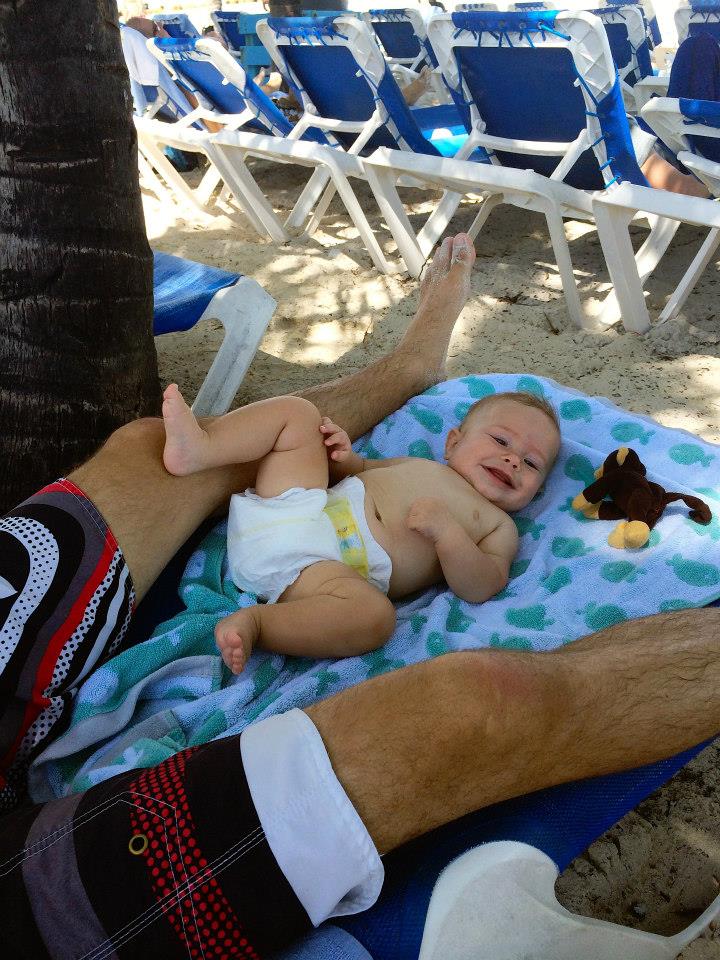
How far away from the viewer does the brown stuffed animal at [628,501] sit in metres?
2.09

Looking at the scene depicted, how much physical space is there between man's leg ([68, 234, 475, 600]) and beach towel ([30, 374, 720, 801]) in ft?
0.46

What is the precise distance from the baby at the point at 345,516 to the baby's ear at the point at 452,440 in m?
0.04

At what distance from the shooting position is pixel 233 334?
3.27 metres

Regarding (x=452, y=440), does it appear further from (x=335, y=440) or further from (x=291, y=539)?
(x=291, y=539)

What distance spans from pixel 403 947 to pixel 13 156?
6.82 ft

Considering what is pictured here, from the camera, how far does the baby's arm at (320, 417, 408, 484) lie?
2.21 metres

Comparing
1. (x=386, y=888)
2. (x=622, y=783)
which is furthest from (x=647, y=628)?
(x=386, y=888)

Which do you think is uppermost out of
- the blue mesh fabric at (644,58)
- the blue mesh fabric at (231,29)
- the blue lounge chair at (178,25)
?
the blue lounge chair at (178,25)

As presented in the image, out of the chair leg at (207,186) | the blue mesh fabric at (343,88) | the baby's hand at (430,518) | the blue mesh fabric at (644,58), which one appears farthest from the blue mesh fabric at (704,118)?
the chair leg at (207,186)

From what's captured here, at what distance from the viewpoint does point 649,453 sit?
2449 millimetres

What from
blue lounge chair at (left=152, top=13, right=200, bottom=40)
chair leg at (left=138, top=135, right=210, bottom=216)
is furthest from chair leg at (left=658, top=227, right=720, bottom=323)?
blue lounge chair at (left=152, top=13, right=200, bottom=40)

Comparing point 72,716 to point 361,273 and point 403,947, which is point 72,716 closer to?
point 403,947

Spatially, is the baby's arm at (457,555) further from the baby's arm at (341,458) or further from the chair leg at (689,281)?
the chair leg at (689,281)

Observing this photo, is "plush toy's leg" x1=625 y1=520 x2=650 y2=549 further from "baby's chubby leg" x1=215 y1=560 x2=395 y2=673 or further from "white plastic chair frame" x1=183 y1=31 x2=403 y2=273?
→ "white plastic chair frame" x1=183 y1=31 x2=403 y2=273
